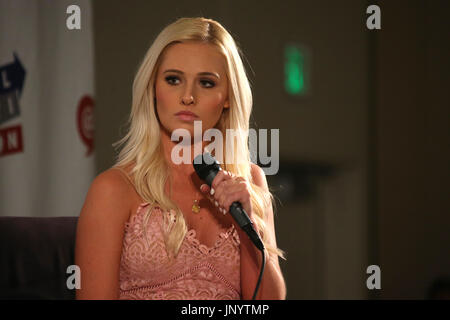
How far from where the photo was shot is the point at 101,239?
1.14m

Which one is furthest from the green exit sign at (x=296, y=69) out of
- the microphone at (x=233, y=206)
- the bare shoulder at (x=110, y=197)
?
the microphone at (x=233, y=206)

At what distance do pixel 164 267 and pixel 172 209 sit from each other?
0.13 m

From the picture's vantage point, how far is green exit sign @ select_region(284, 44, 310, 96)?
2.79 m

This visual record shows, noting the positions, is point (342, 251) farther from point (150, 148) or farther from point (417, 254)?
point (150, 148)

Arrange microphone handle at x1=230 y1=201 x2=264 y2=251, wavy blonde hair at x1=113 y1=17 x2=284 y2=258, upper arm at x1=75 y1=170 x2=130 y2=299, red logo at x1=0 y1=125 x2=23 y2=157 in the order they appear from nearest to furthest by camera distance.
Answer: 1. microphone handle at x1=230 y1=201 x2=264 y2=251
2. upper arm at x1=75 y1=170 x2=130 y2=299
3. wavy blonde hair at x1=113 y1=17 x2=284 y2=258
4. red logo at x1=0 y1=125 x2=23 y2=157

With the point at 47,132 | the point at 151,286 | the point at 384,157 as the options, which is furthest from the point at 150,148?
the point at 384,157

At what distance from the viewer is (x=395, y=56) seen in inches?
102

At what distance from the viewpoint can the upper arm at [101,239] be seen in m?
1.12

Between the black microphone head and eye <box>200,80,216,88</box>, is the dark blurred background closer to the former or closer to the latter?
eye <box>200,80,216,88</box>

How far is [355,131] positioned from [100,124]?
1.28 m

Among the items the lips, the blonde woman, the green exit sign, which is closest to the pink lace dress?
the blonde woman

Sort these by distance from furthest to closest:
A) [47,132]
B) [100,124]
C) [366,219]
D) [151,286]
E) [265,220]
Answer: [366,219], [100,124], [47,132], [265,220], [151,286]

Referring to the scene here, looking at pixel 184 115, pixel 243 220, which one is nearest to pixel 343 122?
pixel 184 115

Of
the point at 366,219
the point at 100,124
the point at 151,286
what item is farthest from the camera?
the point at 366,219
